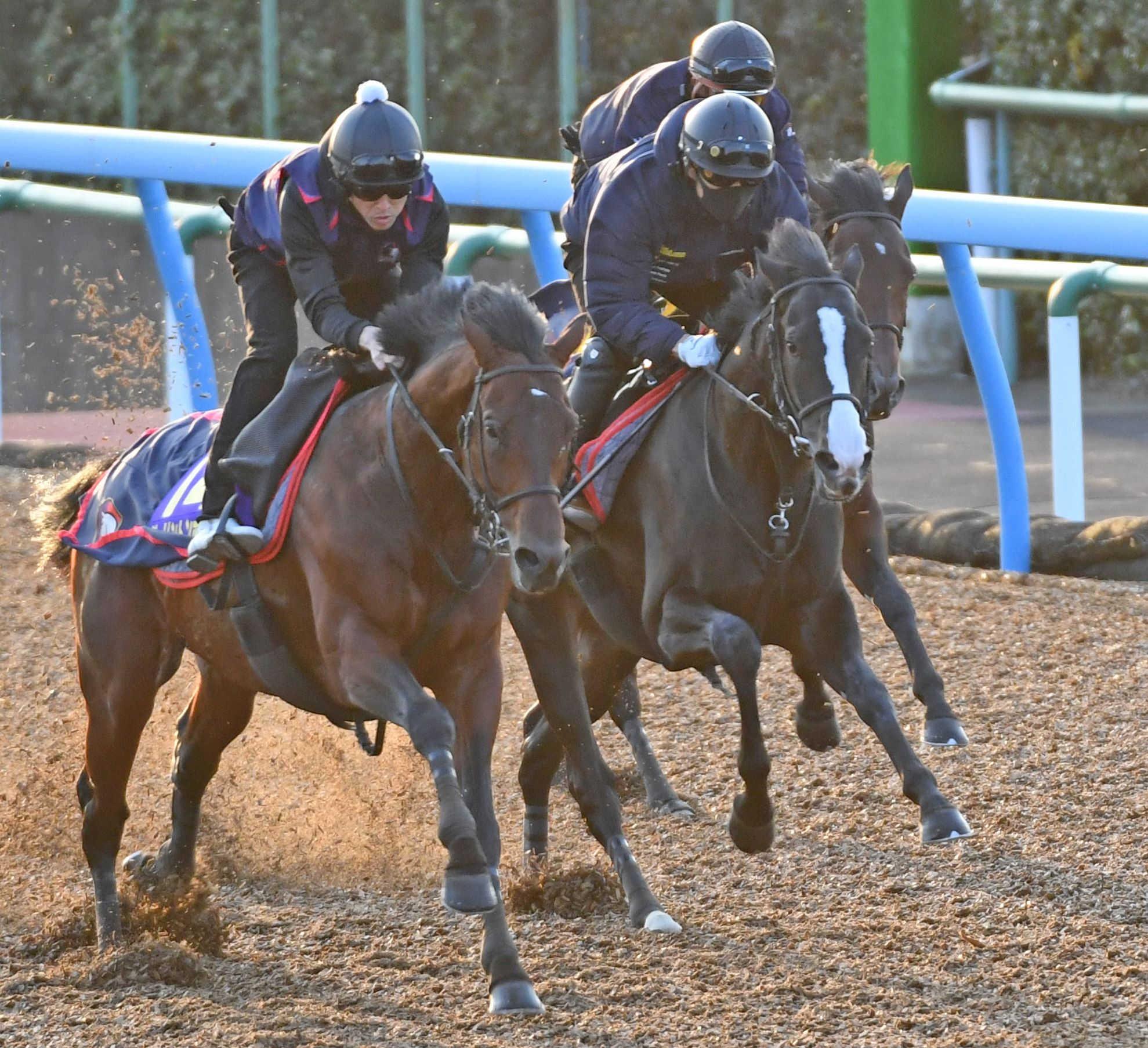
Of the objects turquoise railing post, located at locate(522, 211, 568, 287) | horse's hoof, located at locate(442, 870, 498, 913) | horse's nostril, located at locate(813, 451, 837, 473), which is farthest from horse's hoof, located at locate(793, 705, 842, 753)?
turquoise railing post, located at locate(522, 211, 568, 287)

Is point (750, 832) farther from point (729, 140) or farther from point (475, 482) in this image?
point (729, 140)

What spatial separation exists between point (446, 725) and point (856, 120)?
A: 38.4 feet

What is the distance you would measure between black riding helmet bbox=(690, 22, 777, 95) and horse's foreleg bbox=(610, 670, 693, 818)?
172cm

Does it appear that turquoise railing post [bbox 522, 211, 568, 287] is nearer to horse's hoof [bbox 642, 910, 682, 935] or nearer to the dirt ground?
the dirt ground

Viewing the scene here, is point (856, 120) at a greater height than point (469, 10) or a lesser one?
lesser

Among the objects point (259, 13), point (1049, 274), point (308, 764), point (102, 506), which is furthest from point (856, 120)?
point (102, 506)

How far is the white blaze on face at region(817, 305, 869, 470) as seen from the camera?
475 cm

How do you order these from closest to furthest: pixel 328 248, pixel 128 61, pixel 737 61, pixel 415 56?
pixel 328 248 < pixel 737 61 < pixel 415 56 < pixel 128 61

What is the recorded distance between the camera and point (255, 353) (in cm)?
522

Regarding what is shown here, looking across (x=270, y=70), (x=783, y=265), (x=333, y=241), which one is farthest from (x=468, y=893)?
(x=270, y=70)

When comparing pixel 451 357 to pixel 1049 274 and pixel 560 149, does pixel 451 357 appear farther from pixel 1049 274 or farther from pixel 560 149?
pixel 560 149

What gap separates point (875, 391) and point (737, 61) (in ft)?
3.94

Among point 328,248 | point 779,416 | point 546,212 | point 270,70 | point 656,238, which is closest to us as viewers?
point 328,248

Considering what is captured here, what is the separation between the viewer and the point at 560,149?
54.2ft
